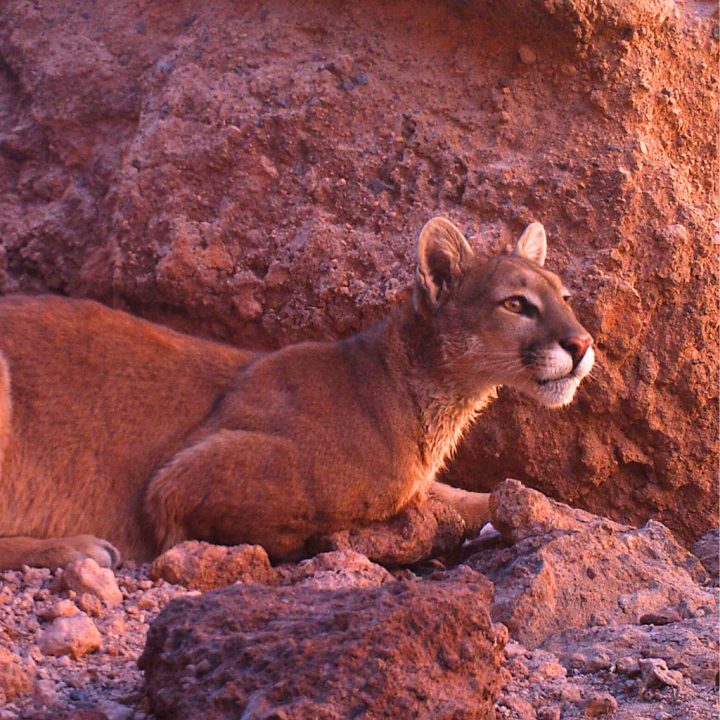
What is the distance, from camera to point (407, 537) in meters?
6.14

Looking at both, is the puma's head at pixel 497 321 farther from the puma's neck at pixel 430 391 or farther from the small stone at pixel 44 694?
the small stone at pixel 44 694

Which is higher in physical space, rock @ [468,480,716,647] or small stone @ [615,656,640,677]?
small stone @ [615,656,640,677]

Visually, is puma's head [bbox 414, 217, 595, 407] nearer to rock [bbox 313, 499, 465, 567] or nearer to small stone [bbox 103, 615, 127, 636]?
rock [bbox 313, 499, 465, 567]

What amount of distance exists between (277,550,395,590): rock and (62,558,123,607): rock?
32.1 inches

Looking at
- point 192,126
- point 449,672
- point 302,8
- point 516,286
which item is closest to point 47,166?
point 192,126

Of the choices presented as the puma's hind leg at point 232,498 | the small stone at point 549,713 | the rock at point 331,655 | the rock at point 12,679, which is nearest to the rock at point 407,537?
the puma's hind leg at point 232,498

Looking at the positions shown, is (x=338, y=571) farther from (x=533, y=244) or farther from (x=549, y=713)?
(x=533, y=244)

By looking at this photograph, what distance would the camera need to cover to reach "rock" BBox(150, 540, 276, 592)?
16.8 ft

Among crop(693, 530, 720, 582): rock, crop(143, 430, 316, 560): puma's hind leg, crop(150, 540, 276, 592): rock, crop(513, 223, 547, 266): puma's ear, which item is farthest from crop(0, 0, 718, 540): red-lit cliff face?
crop(150, 540, 276, 592): rock

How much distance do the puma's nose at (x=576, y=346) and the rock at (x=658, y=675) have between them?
2.17 m

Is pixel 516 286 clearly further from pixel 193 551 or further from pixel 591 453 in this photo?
pixel 193 551

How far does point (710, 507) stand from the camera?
7.84 metres

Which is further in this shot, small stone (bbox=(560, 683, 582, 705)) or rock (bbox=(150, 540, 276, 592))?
rock (bbox=(150, 540, 276, 592))

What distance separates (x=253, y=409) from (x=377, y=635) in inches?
116
